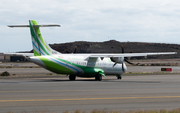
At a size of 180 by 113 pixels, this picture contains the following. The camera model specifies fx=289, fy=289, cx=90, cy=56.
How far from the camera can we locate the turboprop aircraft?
3288 cm

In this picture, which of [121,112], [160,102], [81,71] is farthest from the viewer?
[81,71]

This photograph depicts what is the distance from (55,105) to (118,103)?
3503 millimetres

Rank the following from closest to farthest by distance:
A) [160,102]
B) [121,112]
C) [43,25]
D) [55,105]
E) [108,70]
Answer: [121,112] < [55,105] < [160,102] < [43,25] < [108,70]

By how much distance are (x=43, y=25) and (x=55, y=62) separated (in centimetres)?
445

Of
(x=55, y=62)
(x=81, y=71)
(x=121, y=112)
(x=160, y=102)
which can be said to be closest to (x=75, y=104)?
(x=121, y=112)

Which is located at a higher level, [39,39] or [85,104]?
[39,39]

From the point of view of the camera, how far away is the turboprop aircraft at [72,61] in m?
32.9

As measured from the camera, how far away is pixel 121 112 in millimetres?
12898

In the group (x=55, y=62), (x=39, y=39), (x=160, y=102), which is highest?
(x=39, y=39)

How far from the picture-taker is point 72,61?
116 feet

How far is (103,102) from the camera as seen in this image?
54.0 feet

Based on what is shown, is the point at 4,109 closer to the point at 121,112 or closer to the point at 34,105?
the point at 34,105

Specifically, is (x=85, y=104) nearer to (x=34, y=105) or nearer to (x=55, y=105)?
(x=55, y=105)

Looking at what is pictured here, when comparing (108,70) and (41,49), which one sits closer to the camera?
(41,49)
